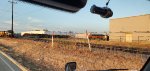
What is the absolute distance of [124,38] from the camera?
7112 cm

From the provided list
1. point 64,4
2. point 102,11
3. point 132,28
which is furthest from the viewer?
point 132,28

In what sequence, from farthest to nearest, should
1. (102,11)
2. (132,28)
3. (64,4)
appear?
(132,28), (102,11), (64,4)

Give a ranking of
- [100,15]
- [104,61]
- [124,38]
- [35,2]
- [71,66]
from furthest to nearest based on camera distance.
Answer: [124,38] < [104,61] < [71,66] < [100,15] < [35,2]

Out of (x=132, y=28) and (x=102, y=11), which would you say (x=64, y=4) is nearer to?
(x=102, y=11)

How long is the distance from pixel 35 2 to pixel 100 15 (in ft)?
2.43

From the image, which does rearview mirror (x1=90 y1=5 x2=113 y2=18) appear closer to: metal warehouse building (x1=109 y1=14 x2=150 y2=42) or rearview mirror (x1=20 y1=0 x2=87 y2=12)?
rearview mirror (x1=20 y1=0 x2=87 y2=12)

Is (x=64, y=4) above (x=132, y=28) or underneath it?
above

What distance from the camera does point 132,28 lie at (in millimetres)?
69938

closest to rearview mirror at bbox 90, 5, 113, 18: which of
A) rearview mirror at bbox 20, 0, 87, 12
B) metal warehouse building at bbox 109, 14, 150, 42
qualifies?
rearview mirror at bbox 20, 0, 87, 12

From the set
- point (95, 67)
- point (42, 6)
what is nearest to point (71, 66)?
point (42, 6)

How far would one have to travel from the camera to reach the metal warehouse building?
64206 millimetres

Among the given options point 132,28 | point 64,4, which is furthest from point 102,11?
point 132,28

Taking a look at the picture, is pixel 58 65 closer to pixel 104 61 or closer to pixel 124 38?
pixel 104 61

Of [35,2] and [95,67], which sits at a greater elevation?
[35,2]
